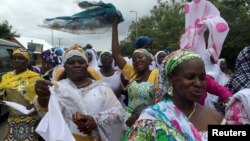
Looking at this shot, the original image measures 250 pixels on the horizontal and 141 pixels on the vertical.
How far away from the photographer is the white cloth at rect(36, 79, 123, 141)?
3707 millimetres

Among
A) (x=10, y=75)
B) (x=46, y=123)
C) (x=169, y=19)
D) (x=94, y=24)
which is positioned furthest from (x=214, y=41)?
(x=169, y=19)

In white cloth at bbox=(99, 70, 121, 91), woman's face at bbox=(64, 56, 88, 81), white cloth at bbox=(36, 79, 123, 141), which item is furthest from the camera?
white cloth at bbox=(99, 70, 121, 91)

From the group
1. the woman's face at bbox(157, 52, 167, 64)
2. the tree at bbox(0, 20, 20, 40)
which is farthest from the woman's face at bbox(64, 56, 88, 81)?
the tree at bbox(0, 20, 20, 40)

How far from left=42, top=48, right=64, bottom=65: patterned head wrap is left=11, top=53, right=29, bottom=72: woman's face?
0.92 metres

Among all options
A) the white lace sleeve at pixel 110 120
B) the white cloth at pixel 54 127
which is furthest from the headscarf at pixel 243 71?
the white cloth at pixel 54 127

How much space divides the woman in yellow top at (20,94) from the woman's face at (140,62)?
3.84 feet

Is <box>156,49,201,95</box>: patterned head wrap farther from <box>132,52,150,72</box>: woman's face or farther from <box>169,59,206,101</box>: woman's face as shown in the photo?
<box>132,52,150,72</box>: woman's face

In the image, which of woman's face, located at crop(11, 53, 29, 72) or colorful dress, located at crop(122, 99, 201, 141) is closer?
colorful dress, located at crop(122, 99, 201, 141)

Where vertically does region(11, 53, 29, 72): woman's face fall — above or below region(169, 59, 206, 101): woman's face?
below

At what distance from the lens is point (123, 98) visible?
6180 mm

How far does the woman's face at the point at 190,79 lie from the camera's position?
2584mm

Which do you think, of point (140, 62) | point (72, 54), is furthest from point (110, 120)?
point (140, 62)

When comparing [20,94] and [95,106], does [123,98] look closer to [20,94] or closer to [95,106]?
[20,94]

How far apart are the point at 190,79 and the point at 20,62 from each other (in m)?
3.00
